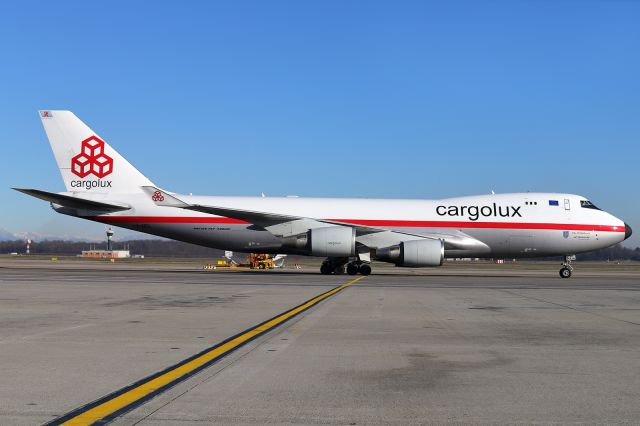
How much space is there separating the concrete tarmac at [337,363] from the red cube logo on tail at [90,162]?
2085 centimetres

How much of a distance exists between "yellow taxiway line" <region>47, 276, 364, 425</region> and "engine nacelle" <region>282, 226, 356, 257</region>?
21.6 m

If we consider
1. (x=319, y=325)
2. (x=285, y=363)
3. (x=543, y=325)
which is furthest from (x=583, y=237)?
(x=285, y=363)

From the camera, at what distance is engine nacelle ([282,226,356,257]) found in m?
30.3

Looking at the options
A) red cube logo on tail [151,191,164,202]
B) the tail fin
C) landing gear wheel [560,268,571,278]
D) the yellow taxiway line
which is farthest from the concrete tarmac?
landing gear wheel [560,268,571,278]

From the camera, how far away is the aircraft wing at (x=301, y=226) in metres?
30.6

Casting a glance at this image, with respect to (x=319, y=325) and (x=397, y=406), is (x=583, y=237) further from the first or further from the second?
(x=397, y=406)

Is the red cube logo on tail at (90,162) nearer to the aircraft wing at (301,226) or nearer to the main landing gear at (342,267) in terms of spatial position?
the aircraft wing at (301,226)

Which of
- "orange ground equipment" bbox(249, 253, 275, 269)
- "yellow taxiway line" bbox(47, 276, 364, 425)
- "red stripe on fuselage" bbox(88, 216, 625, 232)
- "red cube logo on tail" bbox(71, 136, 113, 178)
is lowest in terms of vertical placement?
"yellow taxiway line" bbox(47, 276, 364, 425)

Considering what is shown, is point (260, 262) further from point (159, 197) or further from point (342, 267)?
point (159, 197)

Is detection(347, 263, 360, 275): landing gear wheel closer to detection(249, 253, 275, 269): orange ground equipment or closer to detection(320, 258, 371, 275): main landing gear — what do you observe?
detection(320, 258, 371, 275): main landing gear

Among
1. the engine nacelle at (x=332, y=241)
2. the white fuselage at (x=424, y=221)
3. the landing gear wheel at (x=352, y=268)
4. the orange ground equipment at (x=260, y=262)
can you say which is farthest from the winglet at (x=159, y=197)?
the orange ground equipment at (x=260, y=262)

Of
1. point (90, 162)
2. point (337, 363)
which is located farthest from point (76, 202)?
point (337, 363)

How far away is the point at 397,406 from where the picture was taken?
496cm

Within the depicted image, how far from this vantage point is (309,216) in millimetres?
32594
